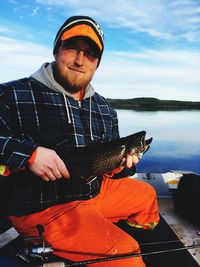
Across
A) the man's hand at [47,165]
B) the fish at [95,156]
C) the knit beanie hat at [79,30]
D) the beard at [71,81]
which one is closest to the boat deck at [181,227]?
the fish at [95,156]

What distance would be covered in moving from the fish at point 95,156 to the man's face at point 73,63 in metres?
0.72

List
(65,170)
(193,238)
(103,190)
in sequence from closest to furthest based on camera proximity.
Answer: (65,170) < (103,190) < (193,238)

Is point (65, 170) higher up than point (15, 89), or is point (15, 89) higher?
point (15, 89)

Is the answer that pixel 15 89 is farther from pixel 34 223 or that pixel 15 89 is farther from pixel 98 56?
pixel 34 223

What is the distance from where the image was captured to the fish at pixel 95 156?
2998 mm

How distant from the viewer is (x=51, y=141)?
3232 millimetres

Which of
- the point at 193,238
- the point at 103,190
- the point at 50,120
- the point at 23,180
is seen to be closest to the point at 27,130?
the point at 50,120

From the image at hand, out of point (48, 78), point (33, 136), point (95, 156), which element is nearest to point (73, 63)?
point (48, 78)

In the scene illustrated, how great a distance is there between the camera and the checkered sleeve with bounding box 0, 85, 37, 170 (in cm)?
288

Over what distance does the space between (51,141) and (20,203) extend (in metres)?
0.64

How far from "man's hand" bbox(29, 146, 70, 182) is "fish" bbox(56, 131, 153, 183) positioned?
12 cm

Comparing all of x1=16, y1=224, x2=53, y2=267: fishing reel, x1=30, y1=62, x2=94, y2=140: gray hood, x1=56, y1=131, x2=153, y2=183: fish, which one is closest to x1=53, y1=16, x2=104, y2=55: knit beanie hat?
x1=30, y1=62, x2=94, y2=140: gray hood

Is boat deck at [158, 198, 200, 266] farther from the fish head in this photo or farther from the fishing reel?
the fishing reel

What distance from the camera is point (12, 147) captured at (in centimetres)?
294
